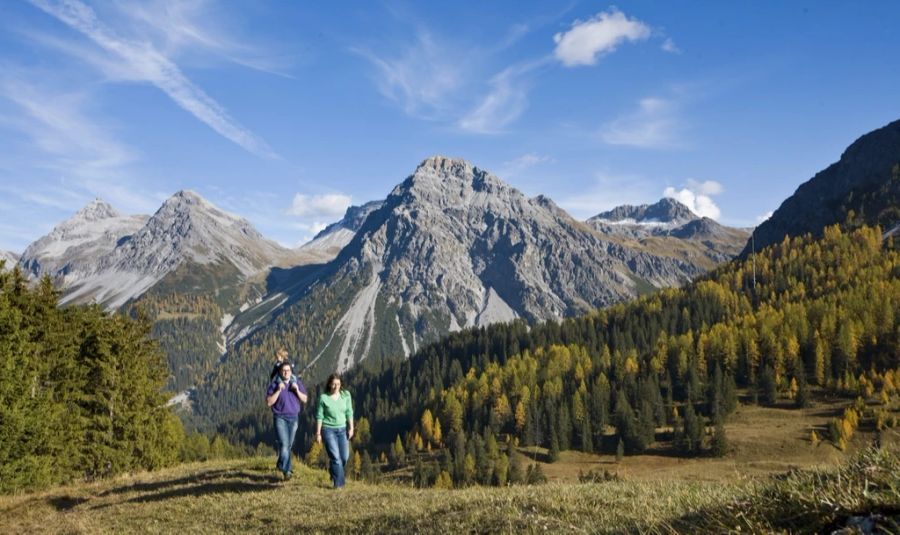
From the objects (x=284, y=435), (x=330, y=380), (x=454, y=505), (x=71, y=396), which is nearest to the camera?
(x=454, y=505)

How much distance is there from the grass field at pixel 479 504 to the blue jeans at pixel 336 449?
2.22ft

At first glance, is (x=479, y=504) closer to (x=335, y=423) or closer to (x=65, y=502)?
(x=335, y=423)

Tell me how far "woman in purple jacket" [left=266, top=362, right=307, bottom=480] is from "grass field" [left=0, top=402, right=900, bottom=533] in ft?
4.88

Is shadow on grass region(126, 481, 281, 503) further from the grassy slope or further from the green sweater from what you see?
the green sweater

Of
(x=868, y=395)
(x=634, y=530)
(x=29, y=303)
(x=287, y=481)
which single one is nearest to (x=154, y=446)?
(x=29, y=303)

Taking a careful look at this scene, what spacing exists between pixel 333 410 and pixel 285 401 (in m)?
1.69

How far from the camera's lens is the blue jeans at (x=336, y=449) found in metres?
17.4

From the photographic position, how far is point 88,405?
39.3 metres

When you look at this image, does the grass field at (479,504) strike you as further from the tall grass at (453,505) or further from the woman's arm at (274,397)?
the woman's arm at (274,397)

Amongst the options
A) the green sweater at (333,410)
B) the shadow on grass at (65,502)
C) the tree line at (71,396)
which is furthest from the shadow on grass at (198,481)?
the tree line at (71,396)

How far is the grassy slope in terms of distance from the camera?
15.3 ft

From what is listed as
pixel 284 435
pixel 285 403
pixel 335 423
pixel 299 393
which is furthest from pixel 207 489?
pixel 335 423

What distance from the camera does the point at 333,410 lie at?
17469 mm

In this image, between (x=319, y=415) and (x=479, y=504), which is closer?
(x=479, y=504)
